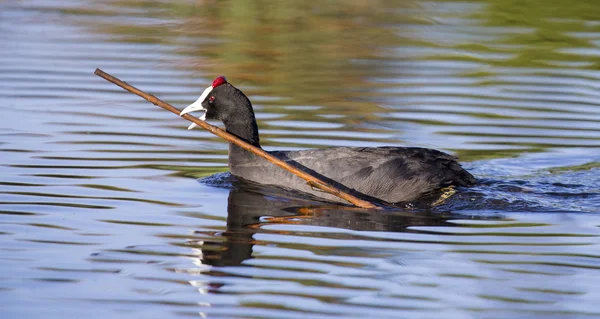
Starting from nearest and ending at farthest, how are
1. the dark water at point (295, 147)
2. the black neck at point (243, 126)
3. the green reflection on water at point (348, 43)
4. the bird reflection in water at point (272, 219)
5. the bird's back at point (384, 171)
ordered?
the dark water at point (295, 147) < the bird reflection in water at point (272, 219) < the bird's back at point (384, 171) < the black neck at point (243, 126) < the green reflection on water at point (348, 43)

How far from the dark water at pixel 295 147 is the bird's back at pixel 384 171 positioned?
30 centimetres

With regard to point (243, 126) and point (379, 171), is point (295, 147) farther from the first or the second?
point (379, 171)

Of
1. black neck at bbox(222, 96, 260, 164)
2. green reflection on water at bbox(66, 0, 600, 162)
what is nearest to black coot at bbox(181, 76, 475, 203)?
black neck at bbox(222, 96, 260, 164)

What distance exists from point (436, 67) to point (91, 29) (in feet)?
18.0

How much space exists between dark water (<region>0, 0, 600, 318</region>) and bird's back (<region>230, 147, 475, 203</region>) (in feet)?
0.99

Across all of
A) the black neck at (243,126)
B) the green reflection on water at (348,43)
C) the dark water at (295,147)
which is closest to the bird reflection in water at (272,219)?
the dark water at (295,147)

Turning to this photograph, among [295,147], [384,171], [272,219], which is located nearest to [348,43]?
[295,147]

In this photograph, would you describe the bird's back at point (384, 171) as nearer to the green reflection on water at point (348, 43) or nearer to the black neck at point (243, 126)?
A: the black neck at point (243, 126)

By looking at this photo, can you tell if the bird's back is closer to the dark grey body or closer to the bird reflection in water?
the dark grey body

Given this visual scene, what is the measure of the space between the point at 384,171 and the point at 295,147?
149 centimetres

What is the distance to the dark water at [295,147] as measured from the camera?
18.0 ft

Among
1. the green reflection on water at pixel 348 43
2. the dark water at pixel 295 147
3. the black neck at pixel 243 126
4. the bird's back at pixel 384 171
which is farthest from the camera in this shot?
the green reflection on water at pixel 348 43

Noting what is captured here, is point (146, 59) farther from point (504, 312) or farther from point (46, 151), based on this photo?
point (504, 312)

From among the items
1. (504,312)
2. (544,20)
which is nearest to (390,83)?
(544,20)
